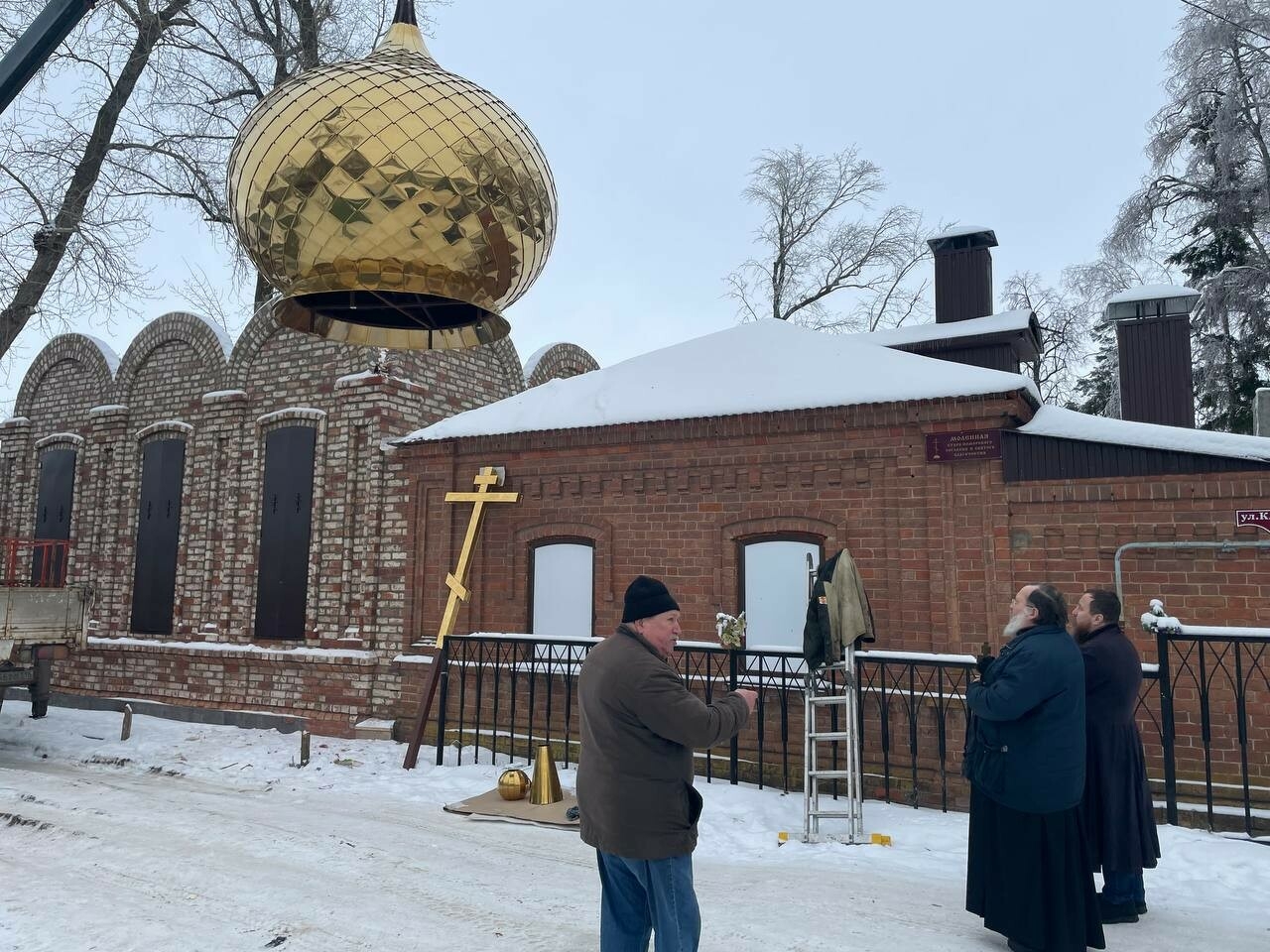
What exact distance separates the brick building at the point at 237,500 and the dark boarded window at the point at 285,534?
0.02 metres

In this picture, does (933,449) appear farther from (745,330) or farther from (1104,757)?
(1104,757)

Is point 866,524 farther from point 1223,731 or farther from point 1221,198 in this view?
point 1221,198

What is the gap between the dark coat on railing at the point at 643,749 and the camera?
3109 mm

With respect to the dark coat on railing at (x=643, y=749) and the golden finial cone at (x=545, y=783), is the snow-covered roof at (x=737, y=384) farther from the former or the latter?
the dark coat on railing at (x=643, y=749)

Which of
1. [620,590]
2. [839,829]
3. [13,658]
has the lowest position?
[839,829]

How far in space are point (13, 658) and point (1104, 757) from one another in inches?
454

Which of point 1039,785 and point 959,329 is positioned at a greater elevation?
point 959,329

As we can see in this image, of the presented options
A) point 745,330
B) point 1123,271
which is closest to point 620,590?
point 745,330

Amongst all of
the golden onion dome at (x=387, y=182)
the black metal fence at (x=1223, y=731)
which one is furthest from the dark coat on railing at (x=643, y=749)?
the black metal fence at (x=1223, y=731)

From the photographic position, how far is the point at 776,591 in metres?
9.06

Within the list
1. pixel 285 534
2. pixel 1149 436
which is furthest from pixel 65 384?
pixel 1149 436

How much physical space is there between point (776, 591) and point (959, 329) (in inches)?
234

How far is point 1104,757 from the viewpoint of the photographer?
454 cm

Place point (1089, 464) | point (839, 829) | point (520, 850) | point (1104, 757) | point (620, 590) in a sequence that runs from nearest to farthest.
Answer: point (1104, 757) → point (520, 850) → point (839, 829) → point (1089, 464) → point (620, 590)
